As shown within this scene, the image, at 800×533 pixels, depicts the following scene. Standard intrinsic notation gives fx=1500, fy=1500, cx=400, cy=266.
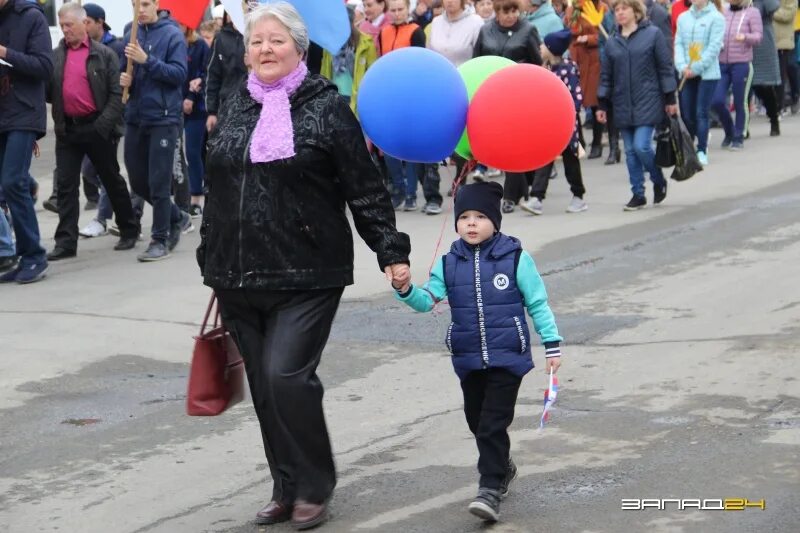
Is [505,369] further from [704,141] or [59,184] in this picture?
[704,141]

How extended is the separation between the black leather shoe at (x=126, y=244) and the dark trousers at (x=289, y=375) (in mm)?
6833

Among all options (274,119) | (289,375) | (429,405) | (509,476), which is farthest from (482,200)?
(429,405)

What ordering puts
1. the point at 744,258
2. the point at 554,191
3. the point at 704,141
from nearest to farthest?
the point at 744,258
the point at 554,191
the point at 704,141

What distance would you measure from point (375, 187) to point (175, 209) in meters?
6.96

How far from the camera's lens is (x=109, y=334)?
922 cm

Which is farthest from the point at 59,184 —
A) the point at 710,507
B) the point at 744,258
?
the point at 710,507

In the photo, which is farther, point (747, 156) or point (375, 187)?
point (747, 156)

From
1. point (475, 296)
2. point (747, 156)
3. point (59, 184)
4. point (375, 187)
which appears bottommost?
point (747, 156)

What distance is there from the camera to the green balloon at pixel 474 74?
609 centimetres

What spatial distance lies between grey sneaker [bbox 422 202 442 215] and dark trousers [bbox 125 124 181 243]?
2.91m

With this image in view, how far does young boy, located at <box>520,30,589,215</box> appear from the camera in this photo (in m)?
13.9

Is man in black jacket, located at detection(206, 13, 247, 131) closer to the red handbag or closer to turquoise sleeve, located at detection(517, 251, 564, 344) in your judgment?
the red handbag

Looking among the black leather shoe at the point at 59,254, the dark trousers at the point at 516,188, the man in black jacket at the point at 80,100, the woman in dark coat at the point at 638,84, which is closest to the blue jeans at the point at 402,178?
the dark trousers at the point at 516,188

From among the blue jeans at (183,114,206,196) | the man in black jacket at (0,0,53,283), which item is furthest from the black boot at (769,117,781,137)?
the man in black jacket at (0,0,53,283)
